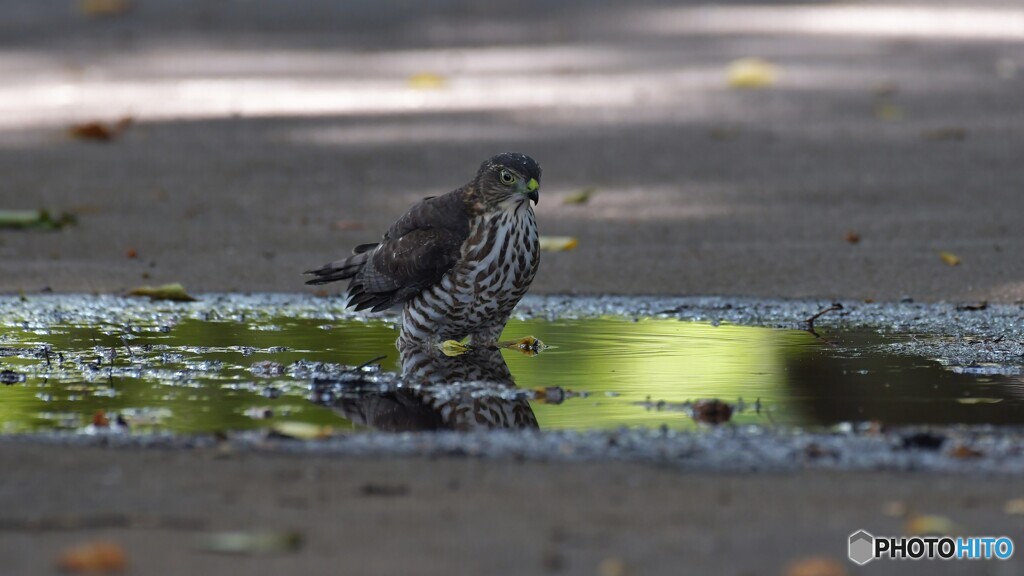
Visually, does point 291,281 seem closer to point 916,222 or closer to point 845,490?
point 916,222

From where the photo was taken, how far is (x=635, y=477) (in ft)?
12.0

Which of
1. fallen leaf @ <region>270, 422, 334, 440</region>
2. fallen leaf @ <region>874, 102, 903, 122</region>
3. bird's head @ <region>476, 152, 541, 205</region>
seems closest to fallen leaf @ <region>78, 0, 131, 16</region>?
fallen leaf @ <region>874, 102, 903, 122</region>

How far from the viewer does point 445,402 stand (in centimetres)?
466

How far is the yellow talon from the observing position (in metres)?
5.56

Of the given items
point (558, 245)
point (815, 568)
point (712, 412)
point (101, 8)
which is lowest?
point (815, 568)

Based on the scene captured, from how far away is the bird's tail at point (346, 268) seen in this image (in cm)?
600

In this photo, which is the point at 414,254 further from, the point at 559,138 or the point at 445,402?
the point at 559,138

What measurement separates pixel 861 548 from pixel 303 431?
→ 1.52m

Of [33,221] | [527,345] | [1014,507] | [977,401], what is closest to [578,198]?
[33,221]

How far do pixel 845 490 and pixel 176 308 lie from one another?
3564 mm

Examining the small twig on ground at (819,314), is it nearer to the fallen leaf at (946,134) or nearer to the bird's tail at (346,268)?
the bird's tail at (346,268)

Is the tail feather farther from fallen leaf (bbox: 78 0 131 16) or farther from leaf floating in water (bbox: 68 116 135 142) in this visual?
fallen leaf (bbox: 78 0 131 16)

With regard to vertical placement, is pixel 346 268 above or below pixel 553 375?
above

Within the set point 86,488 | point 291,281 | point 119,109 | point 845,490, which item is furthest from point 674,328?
point 119,109
